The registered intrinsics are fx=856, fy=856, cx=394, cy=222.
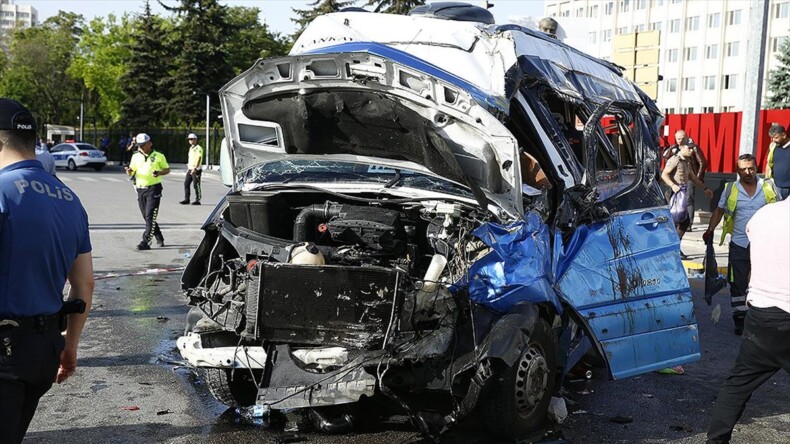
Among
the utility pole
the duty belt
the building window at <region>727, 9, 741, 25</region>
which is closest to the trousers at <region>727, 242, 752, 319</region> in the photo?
A: the utility pole

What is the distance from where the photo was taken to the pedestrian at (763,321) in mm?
4621

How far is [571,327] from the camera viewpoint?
18.5 ft

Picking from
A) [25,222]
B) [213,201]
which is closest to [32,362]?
[25,222]

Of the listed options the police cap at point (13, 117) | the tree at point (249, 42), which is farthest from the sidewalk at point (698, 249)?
the tree at point (249, 42)

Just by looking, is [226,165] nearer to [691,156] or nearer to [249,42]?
[691,156]

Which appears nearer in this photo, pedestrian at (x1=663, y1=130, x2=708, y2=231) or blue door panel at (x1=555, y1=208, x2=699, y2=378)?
blue door panel at (x1=555, y1=208, x2=699, y2=378)

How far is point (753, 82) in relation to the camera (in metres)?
13.5

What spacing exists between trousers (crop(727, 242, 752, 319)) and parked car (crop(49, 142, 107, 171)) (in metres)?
39.1

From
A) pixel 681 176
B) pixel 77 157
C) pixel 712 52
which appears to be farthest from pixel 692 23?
pixel 681 176

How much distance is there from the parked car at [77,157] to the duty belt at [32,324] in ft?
137

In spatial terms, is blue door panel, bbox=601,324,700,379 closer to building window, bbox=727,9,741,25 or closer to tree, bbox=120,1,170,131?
tree, bbox=120,1,170,131

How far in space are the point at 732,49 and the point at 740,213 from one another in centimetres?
7679

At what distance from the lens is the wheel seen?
4.83 m

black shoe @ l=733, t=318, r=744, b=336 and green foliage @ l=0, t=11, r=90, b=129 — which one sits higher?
green foliage @ l=0, t=11, r=90, b=129
